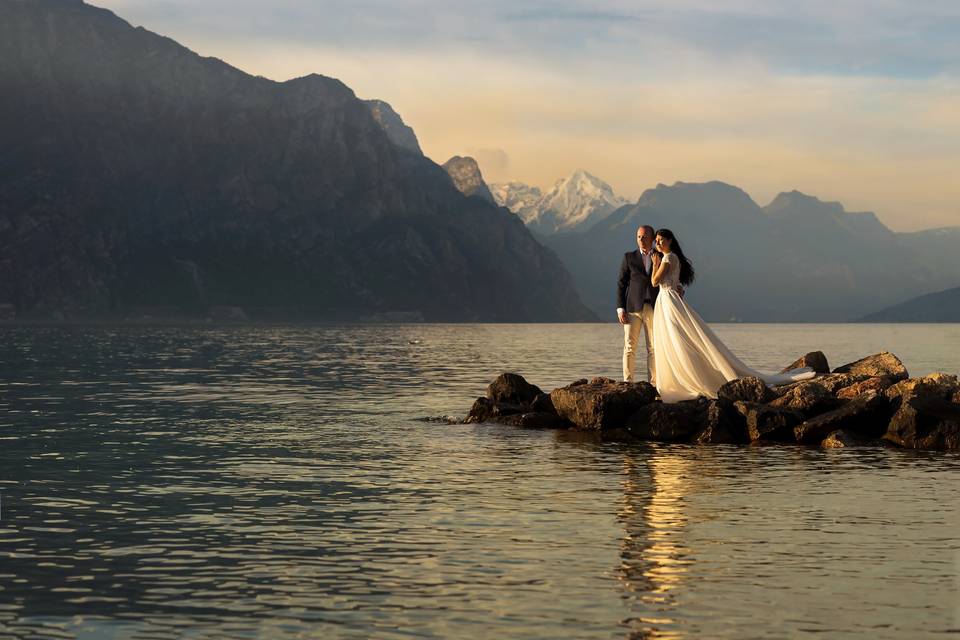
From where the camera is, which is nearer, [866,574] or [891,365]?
[866,574]

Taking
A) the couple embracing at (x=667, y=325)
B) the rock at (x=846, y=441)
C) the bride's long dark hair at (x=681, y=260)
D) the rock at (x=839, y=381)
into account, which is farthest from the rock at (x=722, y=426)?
the rock at (x=839, y=381)

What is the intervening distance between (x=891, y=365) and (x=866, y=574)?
23.6 m

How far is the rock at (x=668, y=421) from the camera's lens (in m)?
28.7

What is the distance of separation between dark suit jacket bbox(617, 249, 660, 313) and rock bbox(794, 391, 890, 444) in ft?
16.9

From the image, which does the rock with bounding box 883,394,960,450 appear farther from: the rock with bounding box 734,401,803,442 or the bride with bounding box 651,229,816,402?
the bride with bounding box 651,229,816,402

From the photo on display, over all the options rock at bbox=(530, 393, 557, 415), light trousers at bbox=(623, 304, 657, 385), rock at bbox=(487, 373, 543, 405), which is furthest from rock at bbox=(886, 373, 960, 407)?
rock at bbox=(487, 373, 543, 405)

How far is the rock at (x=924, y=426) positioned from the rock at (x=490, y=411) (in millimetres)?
10429

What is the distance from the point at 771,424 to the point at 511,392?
9355 mm

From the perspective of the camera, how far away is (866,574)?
13391 mm

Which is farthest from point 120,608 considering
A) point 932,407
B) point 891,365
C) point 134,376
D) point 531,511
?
point 134,376

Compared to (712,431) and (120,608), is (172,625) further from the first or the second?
(712,431)

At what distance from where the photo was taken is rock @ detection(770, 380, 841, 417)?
29.4 metres

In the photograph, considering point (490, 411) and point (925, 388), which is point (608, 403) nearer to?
point (490, 411)

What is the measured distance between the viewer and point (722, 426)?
2830cm
